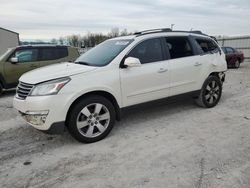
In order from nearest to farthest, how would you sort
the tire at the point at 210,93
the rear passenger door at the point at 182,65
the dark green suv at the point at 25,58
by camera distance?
the rear passenger door at the point at 182,65 → the tire at the point at 210,93 → the dark green suv at the point at 25,58

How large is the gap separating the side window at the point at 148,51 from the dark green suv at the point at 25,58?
5.70m

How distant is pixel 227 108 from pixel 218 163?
9.53 ft

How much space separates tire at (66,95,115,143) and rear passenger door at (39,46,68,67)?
605 cm

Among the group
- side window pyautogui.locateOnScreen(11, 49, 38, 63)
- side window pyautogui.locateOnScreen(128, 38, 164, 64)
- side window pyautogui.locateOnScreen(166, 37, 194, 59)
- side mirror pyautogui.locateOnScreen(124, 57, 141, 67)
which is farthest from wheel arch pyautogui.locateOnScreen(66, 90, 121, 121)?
side window pyautogui.locateOnScreen(11, 49, 38, 63)

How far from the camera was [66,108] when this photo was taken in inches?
158

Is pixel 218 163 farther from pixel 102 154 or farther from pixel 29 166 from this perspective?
pixel 29 166

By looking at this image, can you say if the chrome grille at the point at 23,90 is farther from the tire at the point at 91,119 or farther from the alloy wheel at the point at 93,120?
the alloy wheel at the point at 93,120

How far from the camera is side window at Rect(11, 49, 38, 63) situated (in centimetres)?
925

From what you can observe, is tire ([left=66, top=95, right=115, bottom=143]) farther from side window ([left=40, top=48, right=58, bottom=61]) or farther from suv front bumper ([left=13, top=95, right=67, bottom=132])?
side window ([left=40, top=48, right=58, bottom=61])

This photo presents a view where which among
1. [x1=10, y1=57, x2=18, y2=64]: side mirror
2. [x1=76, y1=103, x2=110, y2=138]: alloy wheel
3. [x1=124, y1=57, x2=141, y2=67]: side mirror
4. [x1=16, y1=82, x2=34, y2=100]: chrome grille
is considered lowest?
[x1=76, y1=103, x2=110, y2=138]: alloy wheel

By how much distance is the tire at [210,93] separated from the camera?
6012mm

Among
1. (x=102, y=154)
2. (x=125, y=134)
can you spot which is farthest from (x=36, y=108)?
(x=125, y=134)

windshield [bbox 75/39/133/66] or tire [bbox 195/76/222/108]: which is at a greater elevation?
windshield [bbox 75/39/133/66]

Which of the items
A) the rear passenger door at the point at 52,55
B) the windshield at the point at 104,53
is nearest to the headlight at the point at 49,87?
the windshield at the point at 104,53
